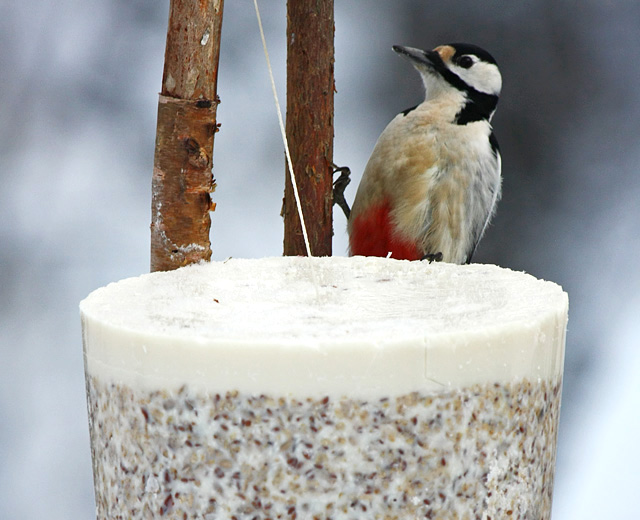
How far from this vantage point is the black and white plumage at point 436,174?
1.11 m

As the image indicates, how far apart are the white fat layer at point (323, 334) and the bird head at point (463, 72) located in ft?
1.68

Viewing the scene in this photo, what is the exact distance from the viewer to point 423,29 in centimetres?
159

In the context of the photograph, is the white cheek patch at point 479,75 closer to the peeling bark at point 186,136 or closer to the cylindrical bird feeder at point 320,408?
the peeling bark at point 186,136

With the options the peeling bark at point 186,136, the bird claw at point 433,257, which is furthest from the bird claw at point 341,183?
the peeling bark at point 186,136

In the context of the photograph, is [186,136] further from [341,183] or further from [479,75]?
[479,75]

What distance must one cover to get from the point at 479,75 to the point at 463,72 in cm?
2

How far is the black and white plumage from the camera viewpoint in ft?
3.65

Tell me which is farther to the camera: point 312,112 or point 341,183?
point 341,183

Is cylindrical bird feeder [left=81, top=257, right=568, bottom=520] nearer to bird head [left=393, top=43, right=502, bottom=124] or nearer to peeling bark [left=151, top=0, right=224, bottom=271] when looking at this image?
peeling bark [left=151, top=0, right=224, bottom=271]

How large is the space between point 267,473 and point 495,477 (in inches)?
6.2

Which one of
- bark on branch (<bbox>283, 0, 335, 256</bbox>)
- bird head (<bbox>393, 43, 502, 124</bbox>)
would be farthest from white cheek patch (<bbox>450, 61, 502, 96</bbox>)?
bark on branch (<bbox>283, 0, 335, 256</bbox>)

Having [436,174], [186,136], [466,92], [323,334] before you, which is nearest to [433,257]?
[436,174]

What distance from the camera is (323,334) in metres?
0.55

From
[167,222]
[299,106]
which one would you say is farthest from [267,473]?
[299,106]
